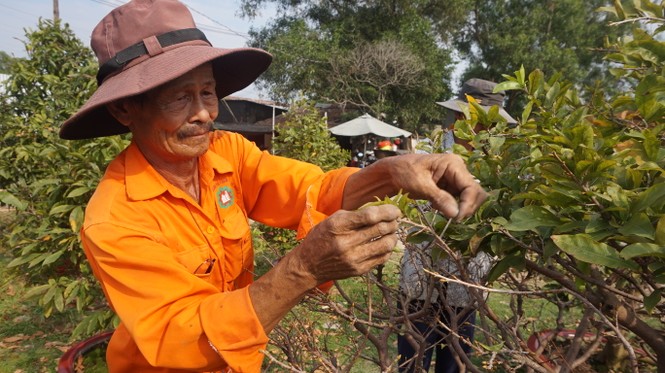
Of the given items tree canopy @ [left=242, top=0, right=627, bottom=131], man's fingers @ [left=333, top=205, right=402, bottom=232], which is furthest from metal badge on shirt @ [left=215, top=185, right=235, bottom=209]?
tree canopy @ [left=242, top=0, right=627, bottom=131]

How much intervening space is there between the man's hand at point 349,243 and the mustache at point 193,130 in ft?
2.25

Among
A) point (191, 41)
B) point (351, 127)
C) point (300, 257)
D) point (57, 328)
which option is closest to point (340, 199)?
point (300, 257)

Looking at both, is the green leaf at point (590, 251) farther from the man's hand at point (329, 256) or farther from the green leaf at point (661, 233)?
the man's hand at point (329, 256)

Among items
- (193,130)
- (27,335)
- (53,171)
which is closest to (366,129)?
(27,335)

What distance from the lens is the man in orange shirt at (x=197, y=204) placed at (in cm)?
118

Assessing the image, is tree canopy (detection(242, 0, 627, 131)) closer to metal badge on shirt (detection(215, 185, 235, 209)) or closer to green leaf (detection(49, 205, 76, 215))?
green leaf (detection(49, 205, 76, 215))

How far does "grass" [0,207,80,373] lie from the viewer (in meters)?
3.81

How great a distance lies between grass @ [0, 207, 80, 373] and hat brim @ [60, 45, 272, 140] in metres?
2.59

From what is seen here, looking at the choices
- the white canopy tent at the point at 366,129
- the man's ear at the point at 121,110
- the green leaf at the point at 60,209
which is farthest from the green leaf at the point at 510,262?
the white canopy tent at the point at 366,129

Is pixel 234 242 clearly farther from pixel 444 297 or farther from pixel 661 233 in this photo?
pixel 661 233

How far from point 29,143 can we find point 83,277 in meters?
2.03

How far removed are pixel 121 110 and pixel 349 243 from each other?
→ 103 cm

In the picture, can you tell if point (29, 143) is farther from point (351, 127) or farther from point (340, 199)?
point (351, 127)

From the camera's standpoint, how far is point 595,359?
3451 mm
